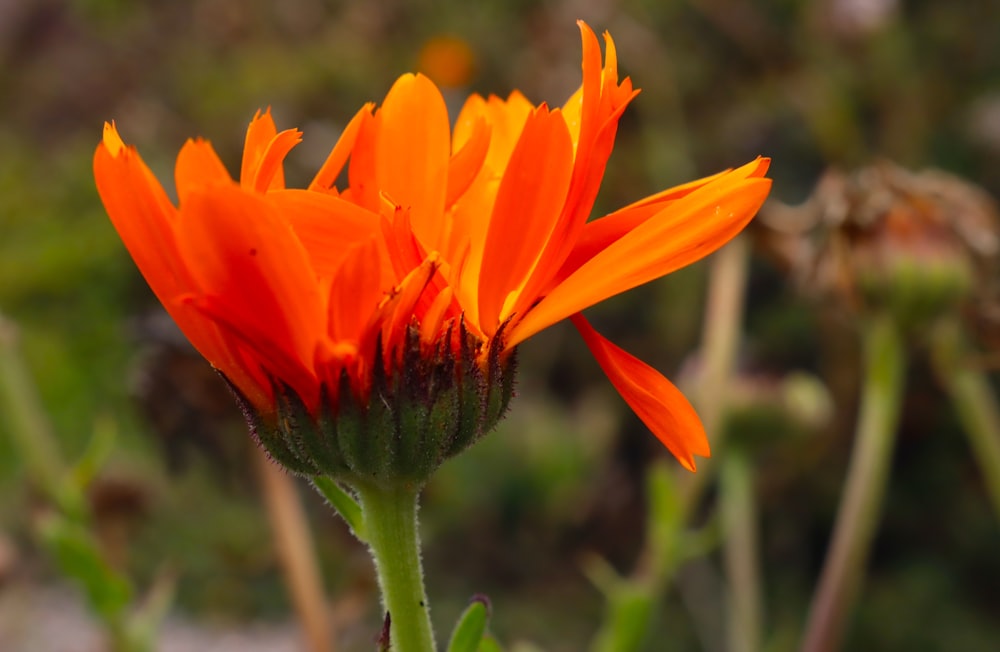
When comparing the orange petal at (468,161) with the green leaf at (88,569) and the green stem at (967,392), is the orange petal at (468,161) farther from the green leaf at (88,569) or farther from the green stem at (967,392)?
the green stem at (967,392)

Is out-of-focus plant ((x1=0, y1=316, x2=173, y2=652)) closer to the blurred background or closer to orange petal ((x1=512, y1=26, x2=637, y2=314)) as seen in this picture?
the blurred background

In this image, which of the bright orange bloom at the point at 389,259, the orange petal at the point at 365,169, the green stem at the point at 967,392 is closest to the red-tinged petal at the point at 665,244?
the bright orange bloom at the point at 389,259

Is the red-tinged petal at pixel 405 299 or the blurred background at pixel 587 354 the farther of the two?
the blurred background at pixel 587 354

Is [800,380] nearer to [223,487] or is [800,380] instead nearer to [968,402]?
[968,402]

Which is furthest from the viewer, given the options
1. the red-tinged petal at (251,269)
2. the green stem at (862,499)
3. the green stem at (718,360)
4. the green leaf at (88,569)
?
the green stem at (718,360)

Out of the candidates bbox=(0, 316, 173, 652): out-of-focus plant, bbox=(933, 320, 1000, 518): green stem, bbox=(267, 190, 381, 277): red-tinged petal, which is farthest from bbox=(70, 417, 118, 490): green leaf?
bbox=(933, 320, 1000, 518): green stem

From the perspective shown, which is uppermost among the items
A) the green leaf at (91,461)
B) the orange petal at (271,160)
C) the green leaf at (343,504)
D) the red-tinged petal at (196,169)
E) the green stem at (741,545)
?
the orange petal at (271,160)
